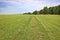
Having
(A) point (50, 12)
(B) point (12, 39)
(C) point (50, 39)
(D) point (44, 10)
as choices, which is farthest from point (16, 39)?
(D) point (44, 10)

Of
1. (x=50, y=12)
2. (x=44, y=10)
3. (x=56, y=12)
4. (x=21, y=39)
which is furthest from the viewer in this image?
(x=44, y=10)

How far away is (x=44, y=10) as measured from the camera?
136 metres

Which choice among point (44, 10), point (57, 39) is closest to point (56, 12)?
point (44, 10)

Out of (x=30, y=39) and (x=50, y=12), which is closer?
(x=30, y=39)

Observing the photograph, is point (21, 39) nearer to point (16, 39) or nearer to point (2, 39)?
point (16, 39)

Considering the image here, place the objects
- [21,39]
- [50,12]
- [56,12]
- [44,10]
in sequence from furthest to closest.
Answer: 1. [44,10]
2. [50,12]
3. [56,12]
4. [21,39]

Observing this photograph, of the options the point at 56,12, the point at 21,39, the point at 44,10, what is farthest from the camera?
the point at 44,10

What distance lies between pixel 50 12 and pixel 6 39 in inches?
4651

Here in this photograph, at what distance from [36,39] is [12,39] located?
1632 mm

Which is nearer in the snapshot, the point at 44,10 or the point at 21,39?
the point at 21,39

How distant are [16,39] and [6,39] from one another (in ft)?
2.29

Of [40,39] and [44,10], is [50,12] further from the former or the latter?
[40,39]

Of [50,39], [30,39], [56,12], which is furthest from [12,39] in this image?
[56,12]

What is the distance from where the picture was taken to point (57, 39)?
34.7 feet
